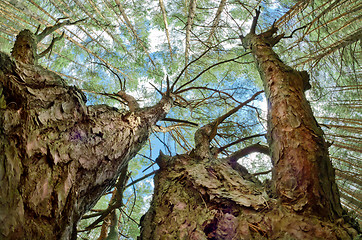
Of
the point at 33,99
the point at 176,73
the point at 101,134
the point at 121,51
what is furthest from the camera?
the point at 176,73

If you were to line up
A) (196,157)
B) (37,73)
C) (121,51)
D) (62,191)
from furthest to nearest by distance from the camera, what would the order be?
1. (121,51)
2. (196,157)
3. (37,73)
4. (62,191)

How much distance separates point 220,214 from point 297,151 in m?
0.54

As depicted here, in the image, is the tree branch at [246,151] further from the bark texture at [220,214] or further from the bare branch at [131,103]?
the bare branch at [131,103]

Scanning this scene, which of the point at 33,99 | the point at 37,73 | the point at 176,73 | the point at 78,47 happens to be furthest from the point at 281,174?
the point at 78,47

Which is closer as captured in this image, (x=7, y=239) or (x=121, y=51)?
(x=7, y=239)

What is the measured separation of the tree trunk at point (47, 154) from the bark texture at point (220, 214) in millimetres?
384

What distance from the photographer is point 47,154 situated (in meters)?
0.87

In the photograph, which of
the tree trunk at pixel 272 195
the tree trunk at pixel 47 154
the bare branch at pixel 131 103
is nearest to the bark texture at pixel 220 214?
the tree trunk at pixel 272 195

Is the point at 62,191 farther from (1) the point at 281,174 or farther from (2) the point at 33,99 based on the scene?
(1) the point at 281,174

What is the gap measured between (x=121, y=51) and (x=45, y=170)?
14.4ft

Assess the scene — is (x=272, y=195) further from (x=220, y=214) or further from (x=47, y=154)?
(x=47, y=154)

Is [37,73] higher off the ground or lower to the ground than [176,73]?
lower

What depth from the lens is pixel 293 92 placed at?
1402mm

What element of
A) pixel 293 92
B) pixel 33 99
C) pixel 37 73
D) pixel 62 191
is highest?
pixel 293 92
